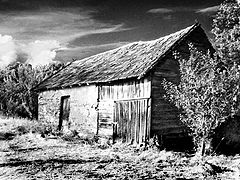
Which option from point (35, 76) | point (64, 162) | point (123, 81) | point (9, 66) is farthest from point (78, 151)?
point (9, 66)

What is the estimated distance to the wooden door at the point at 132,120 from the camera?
11906 mm

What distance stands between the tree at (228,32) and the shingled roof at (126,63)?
4.10 meters

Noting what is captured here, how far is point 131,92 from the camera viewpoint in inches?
492

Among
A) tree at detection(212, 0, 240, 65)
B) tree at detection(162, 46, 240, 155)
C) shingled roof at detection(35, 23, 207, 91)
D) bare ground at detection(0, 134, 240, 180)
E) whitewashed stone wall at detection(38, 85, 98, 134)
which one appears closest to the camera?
bare ground at detection(0, 134, 240, 180)

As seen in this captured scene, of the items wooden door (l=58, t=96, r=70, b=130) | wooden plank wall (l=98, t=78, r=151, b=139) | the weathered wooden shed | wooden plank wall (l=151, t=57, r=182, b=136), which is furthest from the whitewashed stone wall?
wooden plank wall (l=151, t=57, r=182, b=136)

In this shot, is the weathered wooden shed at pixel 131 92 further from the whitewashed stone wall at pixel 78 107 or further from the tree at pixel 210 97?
the tree at pixel 210 97

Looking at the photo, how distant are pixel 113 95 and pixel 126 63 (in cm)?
203

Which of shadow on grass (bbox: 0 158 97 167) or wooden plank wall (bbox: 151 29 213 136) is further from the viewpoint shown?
wooden plank wall (bbox: 151 29 213 136)

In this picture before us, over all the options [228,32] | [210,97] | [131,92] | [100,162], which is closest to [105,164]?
[100,162]

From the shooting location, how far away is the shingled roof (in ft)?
41.1

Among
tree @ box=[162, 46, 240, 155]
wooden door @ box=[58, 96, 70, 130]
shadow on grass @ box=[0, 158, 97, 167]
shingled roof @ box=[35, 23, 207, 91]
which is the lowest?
shadow on grass @ box=[0, 158, 97, 167]

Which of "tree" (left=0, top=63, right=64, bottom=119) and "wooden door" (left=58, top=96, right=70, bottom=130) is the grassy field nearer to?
"wooden door" (left=58, top=96, right=70, bottom=130)

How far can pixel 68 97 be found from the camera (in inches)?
667

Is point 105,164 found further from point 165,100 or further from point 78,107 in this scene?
point 78,107
